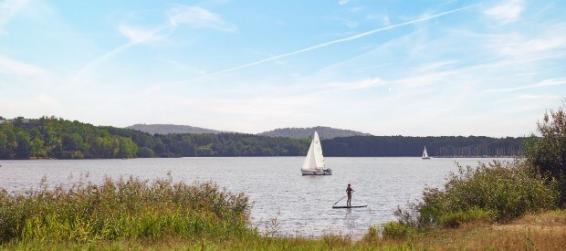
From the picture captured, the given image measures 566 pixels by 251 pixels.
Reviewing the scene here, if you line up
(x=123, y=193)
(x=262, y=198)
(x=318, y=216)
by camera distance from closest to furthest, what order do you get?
(x=123, y=193), (x=318, y=216), (x=262, y=198)

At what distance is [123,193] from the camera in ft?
81.9

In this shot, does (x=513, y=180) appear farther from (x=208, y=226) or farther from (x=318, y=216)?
(x=318, y=216)

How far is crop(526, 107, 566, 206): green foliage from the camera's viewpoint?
31422mm

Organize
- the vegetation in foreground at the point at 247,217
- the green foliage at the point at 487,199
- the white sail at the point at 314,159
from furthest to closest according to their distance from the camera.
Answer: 1. the white sail at the point at 314,159
2. the green foliage at the point at 487,199
3. the vegetation in foreground at the point at 247,217

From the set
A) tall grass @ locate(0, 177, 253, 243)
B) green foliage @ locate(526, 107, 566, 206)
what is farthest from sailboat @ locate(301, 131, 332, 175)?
tall grass @ locate(0, 177, 253, 243)

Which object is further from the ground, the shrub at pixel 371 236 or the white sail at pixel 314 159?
the white sail at pixel 314 159

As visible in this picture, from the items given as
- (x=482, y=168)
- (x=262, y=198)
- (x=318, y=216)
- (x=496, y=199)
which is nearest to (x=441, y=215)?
(x=496, y=199)

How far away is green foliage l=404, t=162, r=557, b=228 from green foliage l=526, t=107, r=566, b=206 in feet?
6.02

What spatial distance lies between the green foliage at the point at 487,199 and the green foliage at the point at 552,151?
184cm

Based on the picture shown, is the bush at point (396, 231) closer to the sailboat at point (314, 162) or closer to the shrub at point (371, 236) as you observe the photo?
the shrub at point (371, 236)

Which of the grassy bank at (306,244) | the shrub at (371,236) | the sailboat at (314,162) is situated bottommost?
the shrub at (371,236)

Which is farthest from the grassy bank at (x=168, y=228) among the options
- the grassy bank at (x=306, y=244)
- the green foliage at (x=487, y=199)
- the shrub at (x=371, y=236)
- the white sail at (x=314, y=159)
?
the white sail at (x=314, y=159)

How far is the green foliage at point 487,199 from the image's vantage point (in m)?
27.2

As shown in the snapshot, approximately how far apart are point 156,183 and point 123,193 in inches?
91.4
